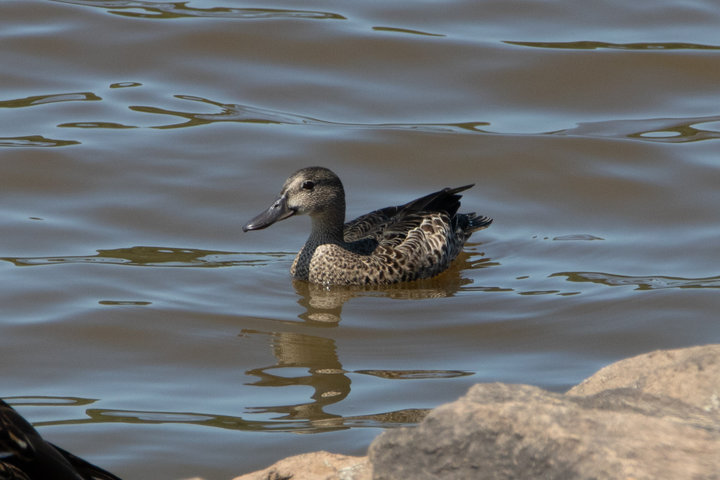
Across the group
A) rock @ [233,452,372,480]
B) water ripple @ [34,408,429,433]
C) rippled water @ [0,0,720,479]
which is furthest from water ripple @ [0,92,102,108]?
rock @ [233,452,372,480]

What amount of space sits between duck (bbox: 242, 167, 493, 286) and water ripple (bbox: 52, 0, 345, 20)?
14.3 ft

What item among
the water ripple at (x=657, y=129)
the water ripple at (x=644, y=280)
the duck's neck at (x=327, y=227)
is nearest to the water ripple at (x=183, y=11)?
the water ripple at (x=657, y=129)

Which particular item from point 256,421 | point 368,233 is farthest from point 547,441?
point 368,233

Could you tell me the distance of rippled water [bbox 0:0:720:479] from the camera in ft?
20.3

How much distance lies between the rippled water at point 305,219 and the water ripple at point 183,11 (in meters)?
0.05

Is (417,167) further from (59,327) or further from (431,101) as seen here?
(59,327)

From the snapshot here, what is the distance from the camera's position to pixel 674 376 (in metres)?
3.38

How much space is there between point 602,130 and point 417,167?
1.79 m

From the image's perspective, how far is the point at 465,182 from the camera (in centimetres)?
1013

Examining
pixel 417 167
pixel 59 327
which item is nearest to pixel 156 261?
pixel 59 327

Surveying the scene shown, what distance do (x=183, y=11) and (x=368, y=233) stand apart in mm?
5022

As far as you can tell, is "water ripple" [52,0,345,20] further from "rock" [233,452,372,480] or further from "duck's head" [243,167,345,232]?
"rock" [233,452,372,480]

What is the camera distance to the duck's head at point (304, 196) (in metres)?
8.65

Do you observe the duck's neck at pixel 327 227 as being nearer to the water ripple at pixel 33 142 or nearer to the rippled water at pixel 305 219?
the rippled water at pixel 305 219
